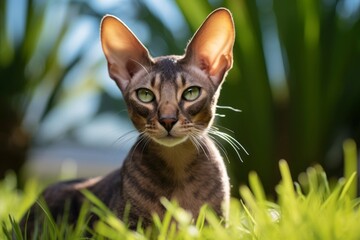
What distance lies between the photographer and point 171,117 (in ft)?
6.56

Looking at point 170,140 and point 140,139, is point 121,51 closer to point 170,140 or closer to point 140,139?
point 140,139

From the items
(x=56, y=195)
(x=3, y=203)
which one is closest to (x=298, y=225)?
(x=56, y=195)

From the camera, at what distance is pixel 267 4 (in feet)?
16.5

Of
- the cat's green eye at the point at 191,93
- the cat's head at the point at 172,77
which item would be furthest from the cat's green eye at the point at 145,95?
the cat's green eye at the point at 191,93

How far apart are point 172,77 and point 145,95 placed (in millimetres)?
109

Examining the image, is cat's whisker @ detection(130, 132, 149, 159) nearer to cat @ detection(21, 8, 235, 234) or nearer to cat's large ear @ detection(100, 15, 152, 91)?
cat @ detection(21, 8, 235, 234)

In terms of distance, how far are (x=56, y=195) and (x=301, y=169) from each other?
260cm

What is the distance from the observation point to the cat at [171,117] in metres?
2.07

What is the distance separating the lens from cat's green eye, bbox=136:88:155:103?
2.12 m

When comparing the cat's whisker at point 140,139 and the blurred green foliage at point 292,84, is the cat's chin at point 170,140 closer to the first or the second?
the cat's whisker at point 140,139

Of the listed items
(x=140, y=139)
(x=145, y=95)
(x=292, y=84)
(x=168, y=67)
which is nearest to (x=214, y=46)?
(x=168, y=67)

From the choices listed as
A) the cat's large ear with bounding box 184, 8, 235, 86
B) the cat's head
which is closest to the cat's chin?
the cat's head

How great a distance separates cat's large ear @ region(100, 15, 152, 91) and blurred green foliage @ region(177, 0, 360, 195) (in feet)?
7.86

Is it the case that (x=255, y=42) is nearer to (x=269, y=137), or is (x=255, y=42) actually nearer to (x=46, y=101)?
(x=269, y=137)
